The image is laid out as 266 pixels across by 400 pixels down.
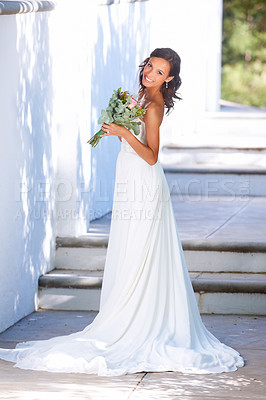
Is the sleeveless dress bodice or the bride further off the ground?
the sleeveless dress bodice

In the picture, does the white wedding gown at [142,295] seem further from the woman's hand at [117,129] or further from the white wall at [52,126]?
the white wall at [52,126]

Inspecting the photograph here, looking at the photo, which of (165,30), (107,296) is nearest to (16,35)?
(107,296)

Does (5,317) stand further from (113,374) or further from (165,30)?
(165,30)

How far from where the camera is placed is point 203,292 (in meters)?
6.02

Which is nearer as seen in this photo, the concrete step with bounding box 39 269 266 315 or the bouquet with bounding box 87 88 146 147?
the bouquet with bounding box 87 88 146 147

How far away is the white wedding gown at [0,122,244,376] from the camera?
4.67 meters

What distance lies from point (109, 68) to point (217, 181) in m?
2.25

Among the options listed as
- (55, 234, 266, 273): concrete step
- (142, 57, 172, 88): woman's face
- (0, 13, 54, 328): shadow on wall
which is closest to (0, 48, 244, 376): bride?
(142, 57, 172, 88): woman's face

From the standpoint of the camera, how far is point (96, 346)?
4.66 m

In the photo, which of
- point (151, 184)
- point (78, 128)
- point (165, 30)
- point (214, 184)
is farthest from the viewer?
point (165, 30)

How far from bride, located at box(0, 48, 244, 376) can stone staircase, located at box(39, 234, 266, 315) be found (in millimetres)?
1086

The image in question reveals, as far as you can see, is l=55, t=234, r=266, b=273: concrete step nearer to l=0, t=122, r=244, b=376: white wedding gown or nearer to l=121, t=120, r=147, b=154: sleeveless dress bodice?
l=0, t=122, r=244, b=376: white wedding gown

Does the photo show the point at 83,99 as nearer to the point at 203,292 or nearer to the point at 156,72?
the point at 203,292

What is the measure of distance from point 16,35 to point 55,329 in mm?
1925
